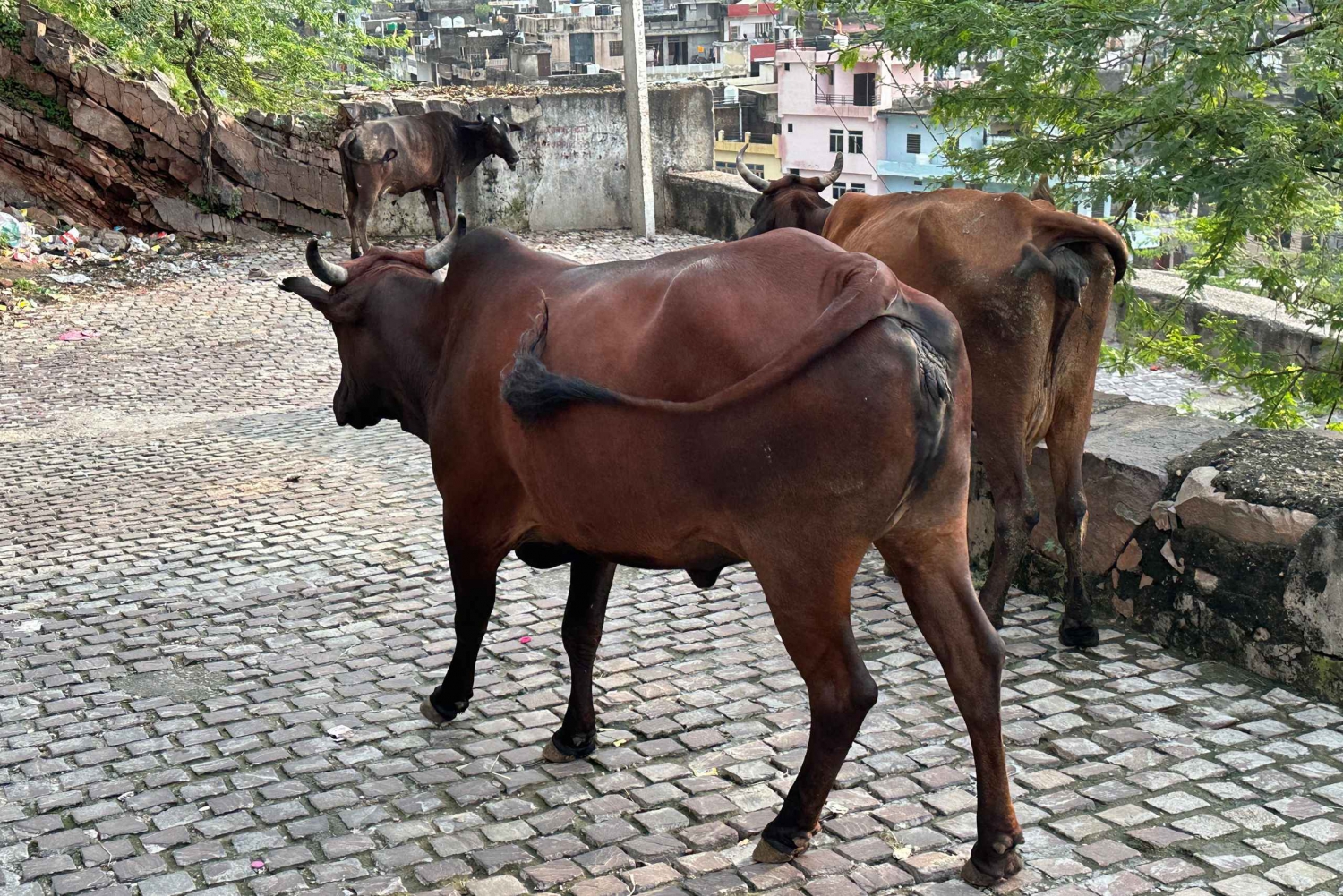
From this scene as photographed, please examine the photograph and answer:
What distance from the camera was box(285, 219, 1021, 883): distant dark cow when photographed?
3.94 metres

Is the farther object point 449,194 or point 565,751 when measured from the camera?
point 449,194

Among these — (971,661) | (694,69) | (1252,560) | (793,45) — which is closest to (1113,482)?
(1252,560)

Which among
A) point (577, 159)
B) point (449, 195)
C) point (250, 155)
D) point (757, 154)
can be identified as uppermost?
point (250, 155)

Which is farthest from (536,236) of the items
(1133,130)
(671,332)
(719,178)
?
(671,332)

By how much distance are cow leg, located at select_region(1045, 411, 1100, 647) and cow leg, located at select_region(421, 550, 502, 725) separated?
245 cm

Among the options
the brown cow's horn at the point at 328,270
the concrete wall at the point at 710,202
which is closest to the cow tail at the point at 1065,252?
the brown cow's horn at the point at 328,270

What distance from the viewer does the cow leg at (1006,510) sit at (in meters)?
5.86

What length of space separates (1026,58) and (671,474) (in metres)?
3.69

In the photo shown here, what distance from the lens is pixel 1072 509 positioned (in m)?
5.94

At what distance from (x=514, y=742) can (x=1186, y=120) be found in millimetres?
4372

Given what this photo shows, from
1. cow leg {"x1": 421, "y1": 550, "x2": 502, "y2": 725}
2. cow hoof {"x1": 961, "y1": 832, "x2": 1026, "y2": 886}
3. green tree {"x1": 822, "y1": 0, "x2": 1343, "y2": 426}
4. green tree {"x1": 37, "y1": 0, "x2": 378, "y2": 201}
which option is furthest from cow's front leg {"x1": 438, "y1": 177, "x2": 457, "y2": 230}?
cow hoof {"x1": 961, "y1": 832, "x2": 1026, "y2": 886}

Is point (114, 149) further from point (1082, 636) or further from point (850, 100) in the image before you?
point (850, 100)

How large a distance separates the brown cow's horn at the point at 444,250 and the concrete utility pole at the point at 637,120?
12562 millimetres

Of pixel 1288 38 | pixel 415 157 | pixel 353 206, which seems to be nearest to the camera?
pixel 1288 38
